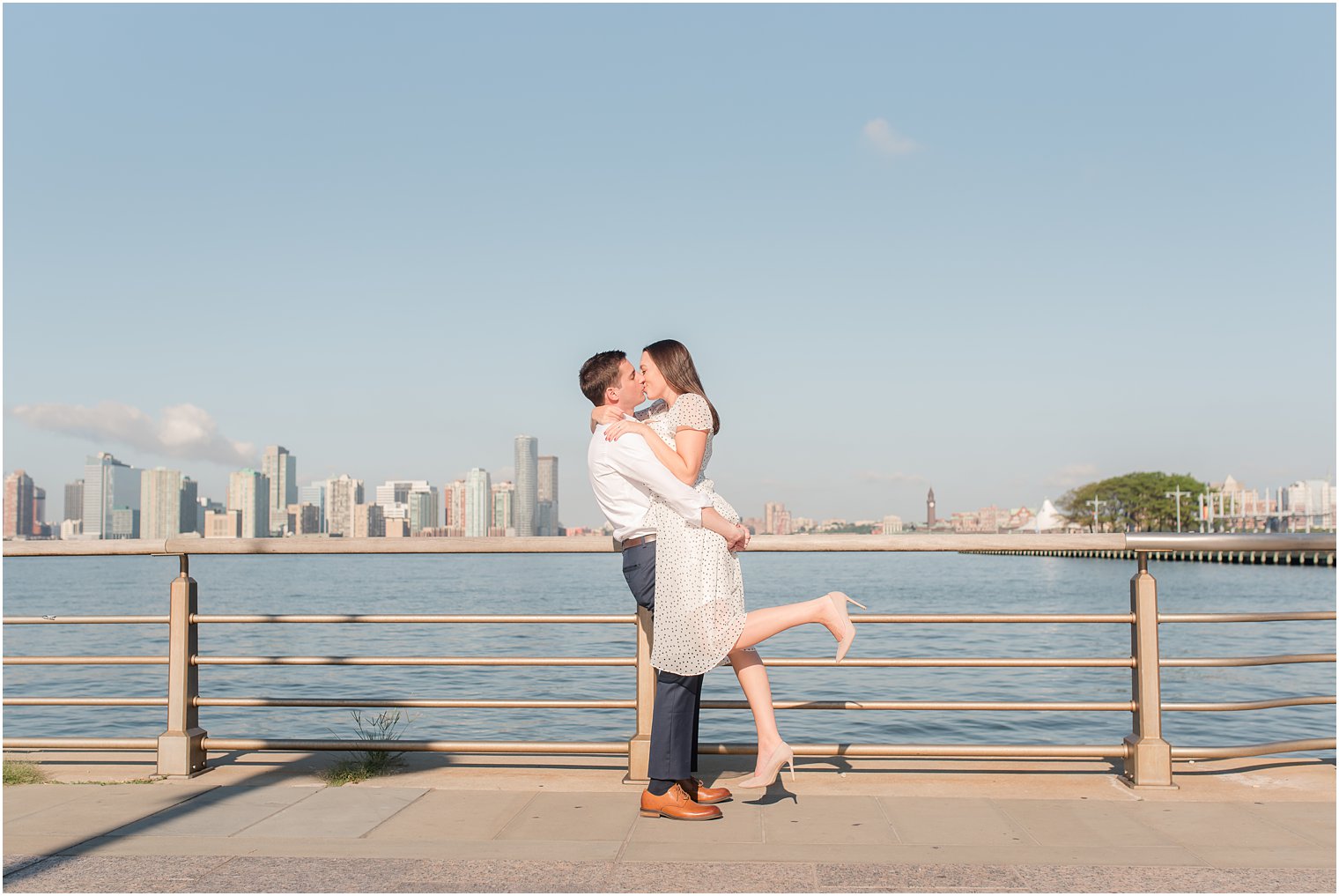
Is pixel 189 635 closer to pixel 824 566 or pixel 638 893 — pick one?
pixel 638 893

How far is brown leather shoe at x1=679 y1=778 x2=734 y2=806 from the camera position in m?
4.36

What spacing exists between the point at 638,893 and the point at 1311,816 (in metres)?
2.62

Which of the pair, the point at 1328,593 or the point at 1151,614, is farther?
the point at 1328,593

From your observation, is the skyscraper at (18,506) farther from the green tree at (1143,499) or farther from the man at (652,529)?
the man at (652,529)

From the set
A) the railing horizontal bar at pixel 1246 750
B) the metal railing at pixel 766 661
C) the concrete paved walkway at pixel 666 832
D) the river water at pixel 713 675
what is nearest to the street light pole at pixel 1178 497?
the river water at pixel 713 675

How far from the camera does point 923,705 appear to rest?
496 centimetres

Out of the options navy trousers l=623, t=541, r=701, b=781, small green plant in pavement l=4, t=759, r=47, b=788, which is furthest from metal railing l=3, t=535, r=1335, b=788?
navy trousers l=623, t=541, r=701, b=781

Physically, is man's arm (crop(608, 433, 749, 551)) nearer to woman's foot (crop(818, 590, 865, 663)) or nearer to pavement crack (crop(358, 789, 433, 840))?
woman's foot (crop(818, 590, 865, 663))

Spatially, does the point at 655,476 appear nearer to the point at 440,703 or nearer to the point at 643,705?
the point at 643,705

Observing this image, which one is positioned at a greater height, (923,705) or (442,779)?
(923,705)

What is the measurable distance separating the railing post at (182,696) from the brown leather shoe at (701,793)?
2278 millimetres

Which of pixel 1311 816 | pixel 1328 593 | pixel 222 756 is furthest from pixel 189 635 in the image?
pixel 1328 593

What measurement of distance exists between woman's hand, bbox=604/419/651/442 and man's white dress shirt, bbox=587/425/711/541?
0.03 m

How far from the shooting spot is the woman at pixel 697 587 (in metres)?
4.21
